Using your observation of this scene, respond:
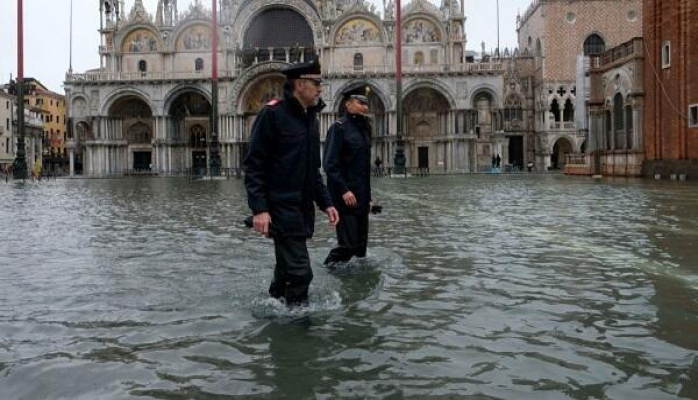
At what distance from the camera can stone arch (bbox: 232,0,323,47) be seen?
52219 millimetres

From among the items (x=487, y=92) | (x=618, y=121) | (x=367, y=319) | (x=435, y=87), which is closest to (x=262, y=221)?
(x=367, y=319)

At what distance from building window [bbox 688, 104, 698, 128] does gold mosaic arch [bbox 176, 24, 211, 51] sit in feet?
123

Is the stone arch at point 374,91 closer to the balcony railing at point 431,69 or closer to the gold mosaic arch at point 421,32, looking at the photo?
the balcony railing at point 431,69

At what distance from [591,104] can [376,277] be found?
95.4ft

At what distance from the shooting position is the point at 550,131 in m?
56.6

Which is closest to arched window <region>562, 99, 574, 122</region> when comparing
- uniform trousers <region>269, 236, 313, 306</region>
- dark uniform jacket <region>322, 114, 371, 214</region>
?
dark uniform jacket <region>322, 114, 371, 214</region>

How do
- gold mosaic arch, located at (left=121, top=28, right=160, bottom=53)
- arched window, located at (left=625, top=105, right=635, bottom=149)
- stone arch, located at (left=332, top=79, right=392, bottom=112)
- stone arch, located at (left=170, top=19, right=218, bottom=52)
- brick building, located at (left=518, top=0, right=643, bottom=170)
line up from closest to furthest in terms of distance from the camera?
arched window, located at (left=625, top=105, right=635, bottom=149) → stone arch, located at (left=332, top=79, right=392, bottom=112) → stone arch, located at (left=170, top=19, right=218, bottom=52) → gold mosaic arch, located at (left=121, top=28, right=160, bottom=53) → brick building, located at (left=518, top=0, right=643, bottom=170)

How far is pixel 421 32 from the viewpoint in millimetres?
52281

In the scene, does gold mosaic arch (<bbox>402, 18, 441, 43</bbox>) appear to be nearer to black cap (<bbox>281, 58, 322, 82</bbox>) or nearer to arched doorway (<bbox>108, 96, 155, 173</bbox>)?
arched doorway (<bbox>108, 96, 155, 173</bbox>)

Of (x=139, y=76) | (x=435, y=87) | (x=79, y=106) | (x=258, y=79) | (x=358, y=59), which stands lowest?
(x=79, y=106)

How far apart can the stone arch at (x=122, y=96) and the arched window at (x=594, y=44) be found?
35.1 metres

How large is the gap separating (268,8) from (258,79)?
20.5 ft

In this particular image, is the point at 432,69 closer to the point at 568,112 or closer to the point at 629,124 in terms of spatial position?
the point at 568,112

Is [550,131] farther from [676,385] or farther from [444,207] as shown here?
[676,385]
